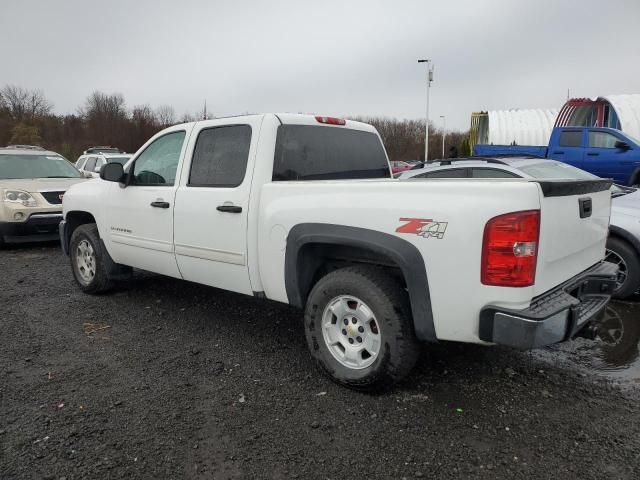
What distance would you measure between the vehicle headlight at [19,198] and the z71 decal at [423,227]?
756cm

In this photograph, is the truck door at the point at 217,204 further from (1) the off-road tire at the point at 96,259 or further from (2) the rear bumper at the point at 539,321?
(2) the rear bumper at the point at 539,321

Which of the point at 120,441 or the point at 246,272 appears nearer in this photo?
the point at 120,441

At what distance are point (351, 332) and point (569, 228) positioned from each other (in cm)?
146

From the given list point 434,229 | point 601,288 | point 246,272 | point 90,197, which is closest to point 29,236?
point 90,197

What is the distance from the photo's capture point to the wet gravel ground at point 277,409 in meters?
2.46

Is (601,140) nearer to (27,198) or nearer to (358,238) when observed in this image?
(358,238)

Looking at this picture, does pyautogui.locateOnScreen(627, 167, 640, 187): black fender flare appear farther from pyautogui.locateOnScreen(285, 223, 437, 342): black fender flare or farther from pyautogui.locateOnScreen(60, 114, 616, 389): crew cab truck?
pyautogui.locateOnScreen(285, 223, 437, 342): black fender flare

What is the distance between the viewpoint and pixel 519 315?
2449mm

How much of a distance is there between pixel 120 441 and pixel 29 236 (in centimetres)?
685

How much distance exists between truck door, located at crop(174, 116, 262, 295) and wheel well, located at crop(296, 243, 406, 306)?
0.50 m

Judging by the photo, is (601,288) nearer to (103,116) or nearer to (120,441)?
(120,441)

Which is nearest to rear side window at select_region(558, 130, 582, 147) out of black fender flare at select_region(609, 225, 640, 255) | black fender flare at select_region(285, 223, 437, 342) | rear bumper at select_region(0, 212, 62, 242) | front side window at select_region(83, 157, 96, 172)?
black fender flare at select_region(609, 225, 640, 255)

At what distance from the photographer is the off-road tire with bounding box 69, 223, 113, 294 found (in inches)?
205

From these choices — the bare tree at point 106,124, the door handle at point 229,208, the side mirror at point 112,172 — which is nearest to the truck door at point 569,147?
the door handle at point 229,208
